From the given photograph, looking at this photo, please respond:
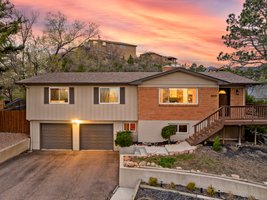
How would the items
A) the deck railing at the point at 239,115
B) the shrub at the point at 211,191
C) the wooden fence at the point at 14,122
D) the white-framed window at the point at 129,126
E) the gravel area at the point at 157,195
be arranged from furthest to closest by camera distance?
the wooden fence at the point at 14,122, the white-framed window at the point at 129,126, the deck railing at the point at 239,115, the shrub at the point at 211,191, the gravel area at the point at 157,195

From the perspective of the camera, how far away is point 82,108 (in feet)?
62.3

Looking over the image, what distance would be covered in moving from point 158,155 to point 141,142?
406 centimetres

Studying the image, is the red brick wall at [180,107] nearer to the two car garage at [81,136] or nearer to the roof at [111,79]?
the roof at [111,79]

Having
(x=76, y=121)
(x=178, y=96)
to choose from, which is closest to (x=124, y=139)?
(x=76, y=121)

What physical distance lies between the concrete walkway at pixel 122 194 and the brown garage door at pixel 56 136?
9.07m

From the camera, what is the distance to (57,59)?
33219mm

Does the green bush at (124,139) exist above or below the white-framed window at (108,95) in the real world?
below

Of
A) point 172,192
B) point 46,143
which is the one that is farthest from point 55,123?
point 172,192

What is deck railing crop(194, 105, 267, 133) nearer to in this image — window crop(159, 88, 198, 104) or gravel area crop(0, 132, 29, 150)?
window crop(159, 88, 198, 104)

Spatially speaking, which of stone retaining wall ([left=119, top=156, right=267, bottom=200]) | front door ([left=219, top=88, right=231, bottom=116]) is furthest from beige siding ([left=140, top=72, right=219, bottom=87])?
stone retaining wall ([left=119, top=156, right=267, bottom=200])

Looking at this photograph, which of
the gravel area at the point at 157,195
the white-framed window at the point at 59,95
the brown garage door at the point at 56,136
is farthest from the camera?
the brown garage door at the point at 56,136

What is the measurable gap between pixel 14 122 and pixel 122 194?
1279cm

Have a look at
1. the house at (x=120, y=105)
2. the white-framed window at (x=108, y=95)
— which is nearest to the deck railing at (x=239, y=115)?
the house at (x=120, y=105)

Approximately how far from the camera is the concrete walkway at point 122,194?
10.8m
